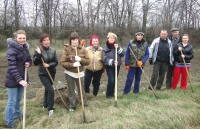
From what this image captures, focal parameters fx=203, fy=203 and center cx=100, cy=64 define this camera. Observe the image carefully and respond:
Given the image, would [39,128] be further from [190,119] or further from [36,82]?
[36,82]

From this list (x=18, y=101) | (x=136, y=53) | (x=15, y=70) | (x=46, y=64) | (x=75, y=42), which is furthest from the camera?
(x=136, y=53)

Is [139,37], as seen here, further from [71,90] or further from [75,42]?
[71,90]

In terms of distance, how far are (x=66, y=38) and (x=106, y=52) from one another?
19981 millimetres

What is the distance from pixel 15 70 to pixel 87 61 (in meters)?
1.75

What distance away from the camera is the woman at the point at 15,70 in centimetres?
405

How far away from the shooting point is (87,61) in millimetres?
5109

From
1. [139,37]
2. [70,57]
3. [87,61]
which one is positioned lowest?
[87,61]

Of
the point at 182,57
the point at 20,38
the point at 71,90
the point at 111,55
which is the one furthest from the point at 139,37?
the point at 20,38

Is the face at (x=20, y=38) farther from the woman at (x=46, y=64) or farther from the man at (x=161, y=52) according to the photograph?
the man at (x=161, y=52)

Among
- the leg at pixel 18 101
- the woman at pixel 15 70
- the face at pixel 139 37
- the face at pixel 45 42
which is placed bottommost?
the leg at pixel 18 101

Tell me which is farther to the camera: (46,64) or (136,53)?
(136,53)

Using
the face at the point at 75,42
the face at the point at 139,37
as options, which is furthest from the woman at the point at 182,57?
the face at the point at 75,42

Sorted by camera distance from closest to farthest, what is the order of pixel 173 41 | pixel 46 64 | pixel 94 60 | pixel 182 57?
pixel 46 64 < pixel 94 60 < pixel 182 57 < pixel 173 41

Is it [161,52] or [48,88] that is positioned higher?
[161,52]
